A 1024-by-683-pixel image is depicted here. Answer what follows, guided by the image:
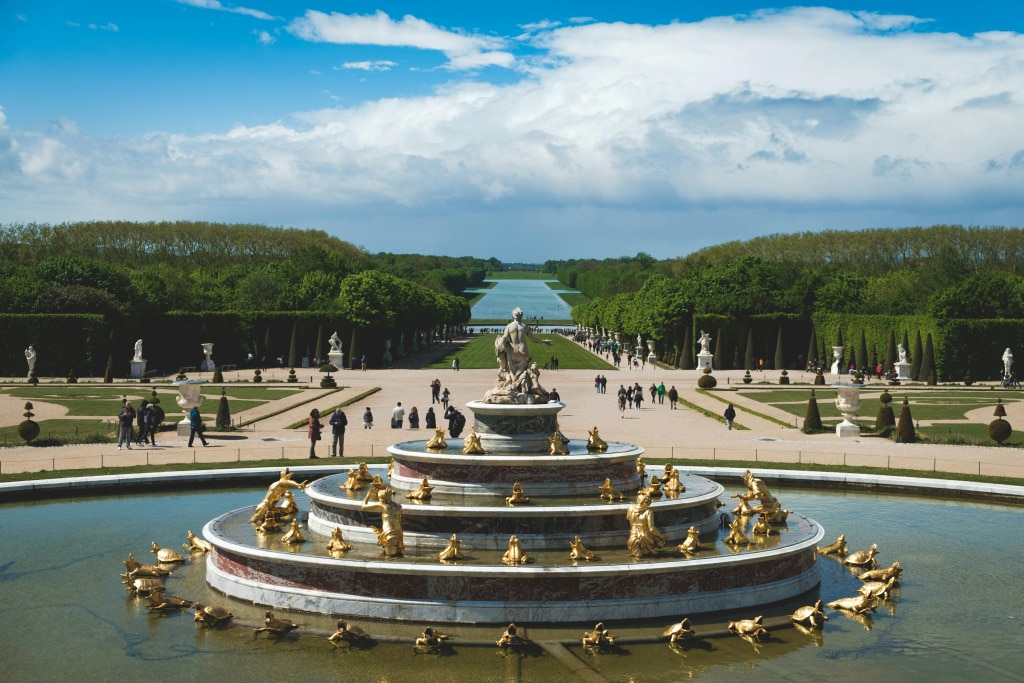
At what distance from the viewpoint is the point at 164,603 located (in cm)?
1864

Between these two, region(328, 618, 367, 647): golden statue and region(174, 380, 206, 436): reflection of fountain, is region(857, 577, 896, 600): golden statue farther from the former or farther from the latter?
region(174, 380, 206, 436): reflection of fountain

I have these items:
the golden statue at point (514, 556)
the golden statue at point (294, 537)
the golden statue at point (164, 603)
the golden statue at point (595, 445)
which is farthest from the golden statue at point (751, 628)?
the golden statue at point (164, 603)

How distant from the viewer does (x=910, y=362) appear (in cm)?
8000

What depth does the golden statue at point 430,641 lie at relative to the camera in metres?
16.8

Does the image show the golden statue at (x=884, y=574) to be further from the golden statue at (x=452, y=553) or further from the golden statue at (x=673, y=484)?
the golden statue at (x=452, y=553)

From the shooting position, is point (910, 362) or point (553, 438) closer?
point (553, 438)

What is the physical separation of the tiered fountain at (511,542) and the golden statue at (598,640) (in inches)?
42.2

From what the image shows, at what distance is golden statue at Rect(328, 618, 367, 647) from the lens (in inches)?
670

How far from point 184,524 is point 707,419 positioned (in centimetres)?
3056

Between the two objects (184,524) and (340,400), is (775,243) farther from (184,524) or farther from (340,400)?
(184,524)

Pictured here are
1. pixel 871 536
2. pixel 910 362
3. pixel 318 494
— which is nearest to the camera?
pixel 318 494

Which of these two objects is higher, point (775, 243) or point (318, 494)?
point (775, 243)

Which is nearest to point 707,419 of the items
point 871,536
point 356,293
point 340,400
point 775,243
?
point 340,400

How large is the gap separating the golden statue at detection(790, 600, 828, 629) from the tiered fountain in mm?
1109
